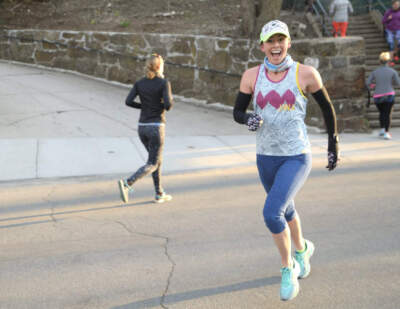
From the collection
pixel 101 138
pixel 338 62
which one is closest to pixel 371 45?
pixel 338 62

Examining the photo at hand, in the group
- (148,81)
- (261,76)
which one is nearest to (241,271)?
(261,76)

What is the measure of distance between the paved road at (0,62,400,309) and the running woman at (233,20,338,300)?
60cm

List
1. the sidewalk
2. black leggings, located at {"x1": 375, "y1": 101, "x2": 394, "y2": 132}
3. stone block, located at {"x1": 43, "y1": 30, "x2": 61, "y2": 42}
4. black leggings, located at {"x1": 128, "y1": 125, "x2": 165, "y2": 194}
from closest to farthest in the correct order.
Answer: black leggings, located at {"x1": 128, "y1": 125, "x2": 165, "y2": 194} → the sidewalk → black leggings, located at {"x1": 375, "y1": 101, "x2": 394, "y2": 132} → stone block, located at {"x1": 43, "y1": 30, "x2": 61, "y2": 42}

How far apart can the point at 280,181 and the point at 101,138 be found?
244 inches

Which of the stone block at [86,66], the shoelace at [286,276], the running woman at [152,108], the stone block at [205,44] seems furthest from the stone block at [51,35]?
the shoelace at [286,276]

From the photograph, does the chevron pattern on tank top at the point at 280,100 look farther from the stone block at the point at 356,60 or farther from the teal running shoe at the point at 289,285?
the stone block at the point at 356,60

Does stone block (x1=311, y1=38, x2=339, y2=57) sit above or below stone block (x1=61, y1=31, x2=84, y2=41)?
above

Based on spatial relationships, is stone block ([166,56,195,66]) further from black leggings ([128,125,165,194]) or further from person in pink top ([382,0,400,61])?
black leggings ([128,125,165,194])

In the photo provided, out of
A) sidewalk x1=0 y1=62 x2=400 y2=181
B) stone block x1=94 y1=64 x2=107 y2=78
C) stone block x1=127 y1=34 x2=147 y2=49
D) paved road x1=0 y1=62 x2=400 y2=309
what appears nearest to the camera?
paved road x1=0 y1=62 x2=400 y2=309

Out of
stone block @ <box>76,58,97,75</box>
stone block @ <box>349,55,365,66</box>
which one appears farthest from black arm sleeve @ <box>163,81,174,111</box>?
stone block @ <box>76,58,97,75</box>

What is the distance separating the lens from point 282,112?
3.57 m

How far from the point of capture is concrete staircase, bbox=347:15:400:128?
11467mm

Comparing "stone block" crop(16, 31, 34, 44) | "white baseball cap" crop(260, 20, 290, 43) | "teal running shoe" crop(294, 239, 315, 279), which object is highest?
"white baseball cap" crop(260, 20, 290, 43)

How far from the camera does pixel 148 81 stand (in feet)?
18.9
